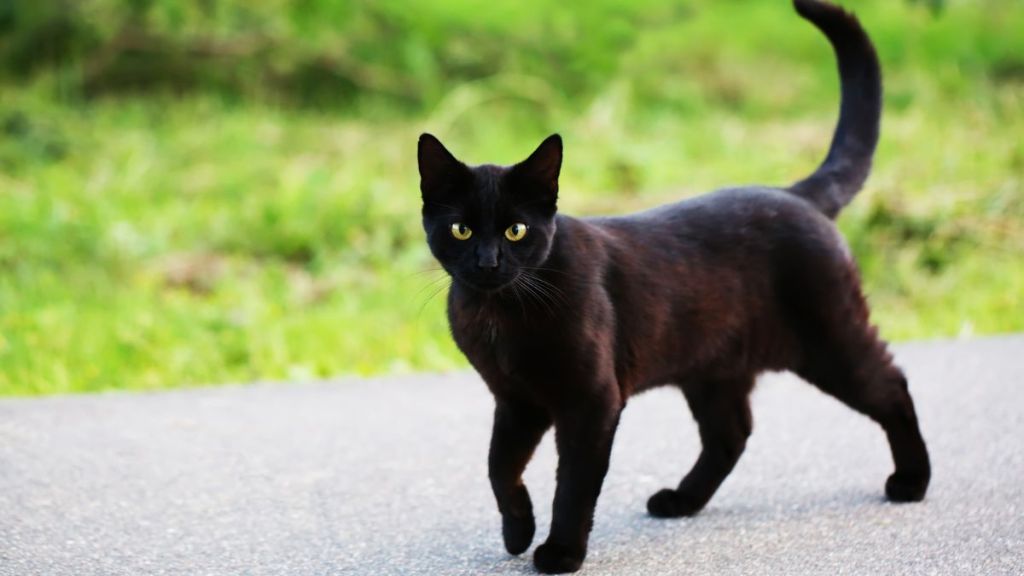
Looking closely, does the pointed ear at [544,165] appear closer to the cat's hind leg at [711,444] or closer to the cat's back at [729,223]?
the cat's back at [729,223]

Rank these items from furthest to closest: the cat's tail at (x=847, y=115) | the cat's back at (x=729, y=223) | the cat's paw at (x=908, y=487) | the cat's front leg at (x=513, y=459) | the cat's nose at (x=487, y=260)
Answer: the cat's tail at (x=847, y=115) < the cat's paw at (x=908, y=487) < the cat's back at (x=729, y=223) < the cat's front leg at (x=513, y=459) < the cat's nose at (x=487, y=260)

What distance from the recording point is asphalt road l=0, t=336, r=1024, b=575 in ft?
9.07

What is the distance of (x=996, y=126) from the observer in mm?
7816

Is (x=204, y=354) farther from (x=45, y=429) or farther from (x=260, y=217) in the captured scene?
(x=260, y=217)

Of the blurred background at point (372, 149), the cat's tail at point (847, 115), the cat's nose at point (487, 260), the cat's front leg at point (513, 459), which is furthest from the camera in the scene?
the blurred background at point (372, 149)

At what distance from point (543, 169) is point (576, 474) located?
2.05 feet

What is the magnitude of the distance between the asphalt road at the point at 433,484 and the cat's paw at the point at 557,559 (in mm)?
46

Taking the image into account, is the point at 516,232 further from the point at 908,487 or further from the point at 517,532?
the point at 908,487

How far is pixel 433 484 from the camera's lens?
352cm

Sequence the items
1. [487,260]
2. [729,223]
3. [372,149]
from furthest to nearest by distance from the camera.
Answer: [372,149] → [729,223] → [487,260]

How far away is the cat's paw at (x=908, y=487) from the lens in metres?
3.12

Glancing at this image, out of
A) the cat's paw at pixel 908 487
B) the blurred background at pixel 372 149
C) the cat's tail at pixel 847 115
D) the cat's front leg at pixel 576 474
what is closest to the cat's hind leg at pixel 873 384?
the cat's paw at pixel 908 487

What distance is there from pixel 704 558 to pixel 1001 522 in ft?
2.39

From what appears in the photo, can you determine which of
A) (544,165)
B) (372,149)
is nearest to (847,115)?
(544,165)
